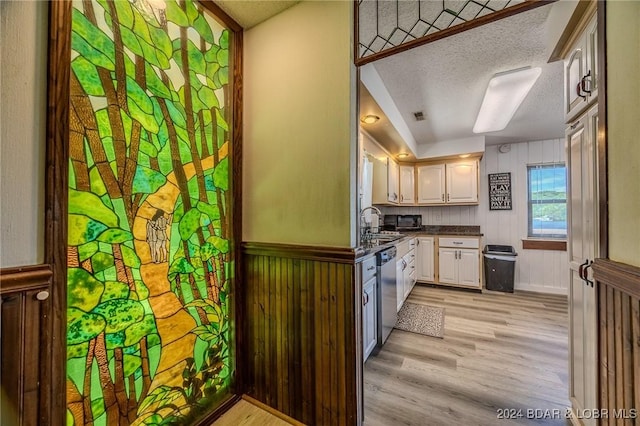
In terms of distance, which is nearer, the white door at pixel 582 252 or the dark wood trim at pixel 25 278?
the dark wood trim at pixel 25 278

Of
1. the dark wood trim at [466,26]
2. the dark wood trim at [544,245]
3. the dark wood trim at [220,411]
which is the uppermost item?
the dark wood trim at [466,26]

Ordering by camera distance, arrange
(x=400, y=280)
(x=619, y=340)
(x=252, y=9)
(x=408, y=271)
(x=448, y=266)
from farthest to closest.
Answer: (x=448, y=266) → (x=408, y=271) → (x=400, y=280) → (x=252, y=9) → (x=619, y=340)

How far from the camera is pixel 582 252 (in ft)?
4.29

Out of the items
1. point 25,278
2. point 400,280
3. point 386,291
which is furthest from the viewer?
point 400,280

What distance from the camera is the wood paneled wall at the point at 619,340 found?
82 cm

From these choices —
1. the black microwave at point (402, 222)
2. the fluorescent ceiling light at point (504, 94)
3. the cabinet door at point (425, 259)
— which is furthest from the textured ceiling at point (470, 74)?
the cabinet door at point (425, 259)

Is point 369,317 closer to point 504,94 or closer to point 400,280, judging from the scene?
point 400,280

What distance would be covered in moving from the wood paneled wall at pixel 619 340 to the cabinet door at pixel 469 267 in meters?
3.16

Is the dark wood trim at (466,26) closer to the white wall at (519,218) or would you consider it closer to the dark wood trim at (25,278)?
the dark wood trim at (25,278)

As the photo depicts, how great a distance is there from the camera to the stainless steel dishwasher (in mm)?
2133

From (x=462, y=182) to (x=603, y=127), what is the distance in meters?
3.60

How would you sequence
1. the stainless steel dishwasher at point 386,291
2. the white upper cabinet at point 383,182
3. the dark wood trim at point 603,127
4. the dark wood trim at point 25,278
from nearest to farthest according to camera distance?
the dark wood trim at point 25,278
the dark wood trim at point 603,127
the stainless steel dishwasher at point 386,291
the white upper cabinet at point 383,182

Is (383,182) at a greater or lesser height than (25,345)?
greater

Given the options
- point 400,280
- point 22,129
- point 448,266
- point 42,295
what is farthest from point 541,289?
point 22,129
